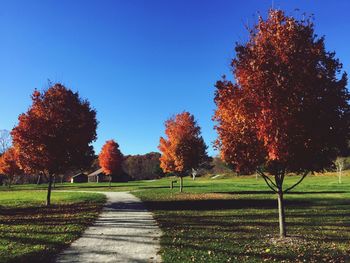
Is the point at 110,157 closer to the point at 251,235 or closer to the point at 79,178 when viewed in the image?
the point at 251,235

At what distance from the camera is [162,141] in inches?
1499

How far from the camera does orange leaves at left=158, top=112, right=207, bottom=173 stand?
35.9 metres

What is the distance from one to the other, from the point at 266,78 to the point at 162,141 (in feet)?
88.5

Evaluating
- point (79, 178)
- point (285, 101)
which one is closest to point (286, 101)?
point (285, 101)

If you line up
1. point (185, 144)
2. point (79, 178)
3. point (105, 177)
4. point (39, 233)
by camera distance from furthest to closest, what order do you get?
1. point (79, 178)
2. point (105, 177)
3. point (185, 144)
4. point (39, 233)

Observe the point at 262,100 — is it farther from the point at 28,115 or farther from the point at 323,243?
the point at 28,115

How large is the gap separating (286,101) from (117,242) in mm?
6893

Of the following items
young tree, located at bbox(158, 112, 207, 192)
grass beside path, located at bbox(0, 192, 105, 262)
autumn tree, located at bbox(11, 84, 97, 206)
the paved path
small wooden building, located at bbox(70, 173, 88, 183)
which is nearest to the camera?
the paved path

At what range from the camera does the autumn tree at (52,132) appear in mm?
23828

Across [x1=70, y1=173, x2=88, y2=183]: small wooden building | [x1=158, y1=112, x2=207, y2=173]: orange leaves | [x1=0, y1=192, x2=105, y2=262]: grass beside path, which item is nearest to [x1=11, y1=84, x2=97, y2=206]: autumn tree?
[x1=0, y1=192, x2=105, y2=262]: grass beside path

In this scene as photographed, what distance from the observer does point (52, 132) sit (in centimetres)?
2409

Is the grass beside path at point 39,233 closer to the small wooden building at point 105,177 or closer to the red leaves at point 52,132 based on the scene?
the red leaves at point 52,132

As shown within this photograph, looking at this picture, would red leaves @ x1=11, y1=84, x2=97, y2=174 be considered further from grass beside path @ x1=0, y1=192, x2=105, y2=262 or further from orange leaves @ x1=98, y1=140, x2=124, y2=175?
orange leaves @ x1=98, y1=140, x2=124, y2=175

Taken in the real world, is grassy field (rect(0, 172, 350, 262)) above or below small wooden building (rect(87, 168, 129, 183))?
below
